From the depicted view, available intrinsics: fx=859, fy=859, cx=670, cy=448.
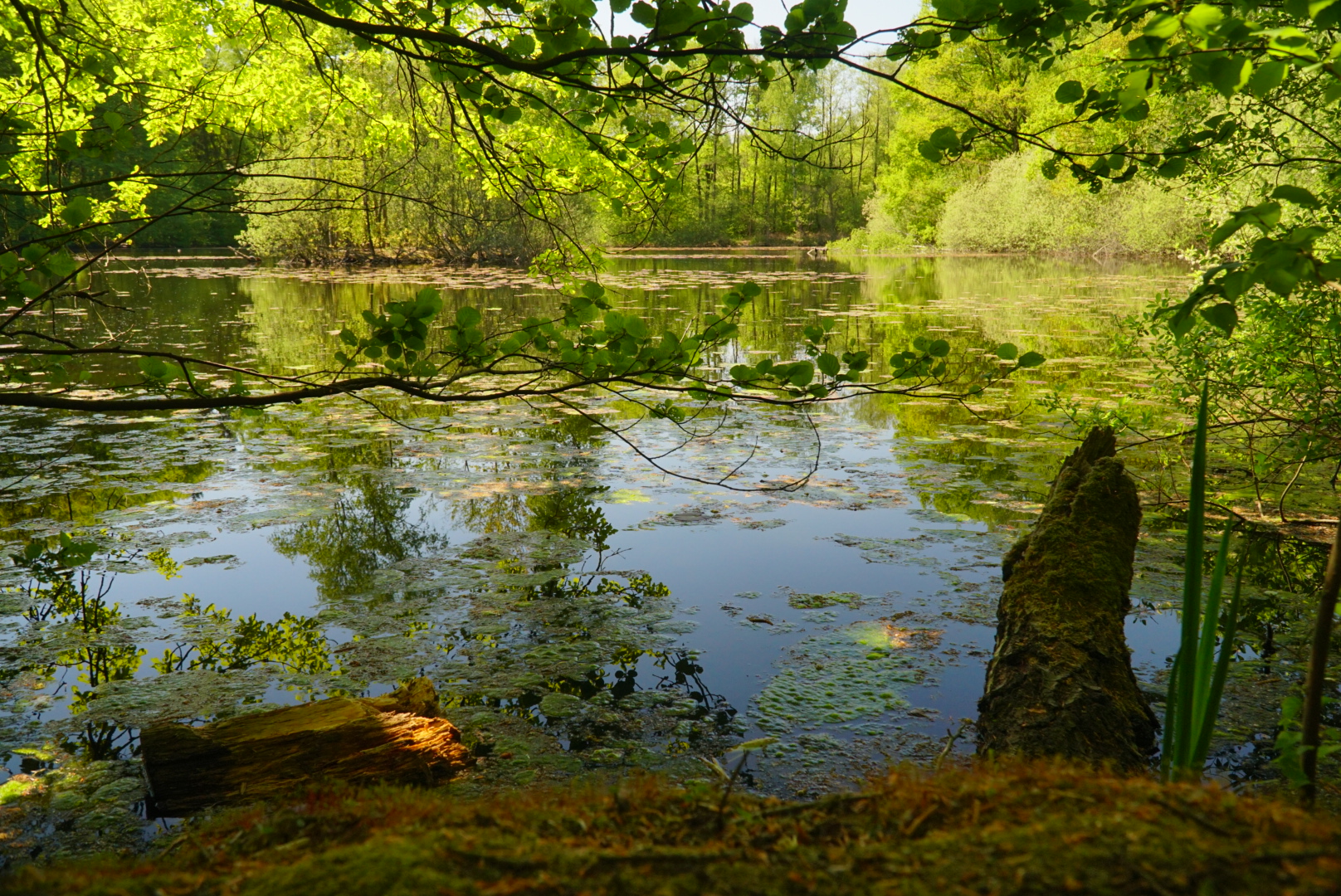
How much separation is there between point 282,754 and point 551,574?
2.29m

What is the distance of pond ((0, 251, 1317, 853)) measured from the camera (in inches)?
141

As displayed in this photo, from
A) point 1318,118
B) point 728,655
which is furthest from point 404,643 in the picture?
point 1318,118

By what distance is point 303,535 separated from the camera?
569 centimetres

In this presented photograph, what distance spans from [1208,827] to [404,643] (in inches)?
147

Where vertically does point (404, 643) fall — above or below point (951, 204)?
below

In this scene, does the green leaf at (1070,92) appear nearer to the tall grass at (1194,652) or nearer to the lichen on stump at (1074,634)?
the tall grass at (1194,652)

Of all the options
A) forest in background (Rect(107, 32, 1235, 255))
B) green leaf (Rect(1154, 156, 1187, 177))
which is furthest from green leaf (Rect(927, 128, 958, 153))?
forest in background (Rect(107, 32, 1235, 255))

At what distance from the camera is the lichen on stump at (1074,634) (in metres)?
2.83

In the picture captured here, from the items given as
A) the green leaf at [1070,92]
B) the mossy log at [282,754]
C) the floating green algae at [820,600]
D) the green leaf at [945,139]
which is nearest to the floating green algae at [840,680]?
the floating green algae at [820,600]

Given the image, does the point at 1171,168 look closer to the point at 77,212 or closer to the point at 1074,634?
the point at 1074,634

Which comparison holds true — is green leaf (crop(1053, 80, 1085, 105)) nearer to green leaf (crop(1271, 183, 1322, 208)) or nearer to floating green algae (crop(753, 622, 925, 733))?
green leaf (crop(1271, 183, 1322, 208))

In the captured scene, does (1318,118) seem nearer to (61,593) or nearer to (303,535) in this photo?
(303,535)

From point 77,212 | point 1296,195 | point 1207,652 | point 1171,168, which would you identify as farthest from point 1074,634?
point 77,212

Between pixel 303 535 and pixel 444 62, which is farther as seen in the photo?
pixel 303 535
